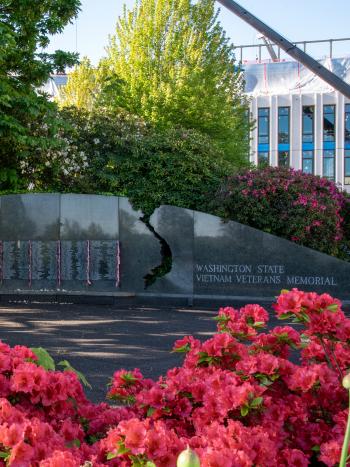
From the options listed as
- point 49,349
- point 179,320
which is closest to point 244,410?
point 49,349

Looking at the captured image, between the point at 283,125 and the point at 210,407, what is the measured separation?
57.8 meters

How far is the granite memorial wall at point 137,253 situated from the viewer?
1434 centimetres

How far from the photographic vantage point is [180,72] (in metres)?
26.2

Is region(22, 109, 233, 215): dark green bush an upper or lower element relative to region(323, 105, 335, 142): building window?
lower

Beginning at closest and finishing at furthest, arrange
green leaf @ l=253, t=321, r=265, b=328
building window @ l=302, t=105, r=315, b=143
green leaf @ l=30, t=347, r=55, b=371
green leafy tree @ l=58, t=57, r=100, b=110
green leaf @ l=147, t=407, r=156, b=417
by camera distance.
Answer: green leaf @ l=147, t=407, r=156, b=417
green leaf @ l=30, t=347, r=55, b=371
green leaf @ l=253, t=321, r=265, b=328
green leafy tree @ l=58, t=57, r=100, b=110
building window @ l=302, t=105, r=315, b=143

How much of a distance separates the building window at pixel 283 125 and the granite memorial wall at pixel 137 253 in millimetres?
44889

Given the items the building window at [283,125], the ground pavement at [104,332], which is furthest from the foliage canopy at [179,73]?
the building window at [283,125]

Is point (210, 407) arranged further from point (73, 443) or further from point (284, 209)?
point (284, 209)

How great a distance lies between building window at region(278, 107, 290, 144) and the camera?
5878 cm

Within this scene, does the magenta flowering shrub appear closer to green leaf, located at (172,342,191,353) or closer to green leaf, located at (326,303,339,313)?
green leaf, located at (172,342,191,353)

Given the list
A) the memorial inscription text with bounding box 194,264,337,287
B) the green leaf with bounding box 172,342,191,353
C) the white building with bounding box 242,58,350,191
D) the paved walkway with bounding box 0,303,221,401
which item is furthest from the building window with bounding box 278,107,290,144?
the green leaf with bounding box 172,342,191,353

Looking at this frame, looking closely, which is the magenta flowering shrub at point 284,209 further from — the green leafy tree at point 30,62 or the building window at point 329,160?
the building window at point 329,160

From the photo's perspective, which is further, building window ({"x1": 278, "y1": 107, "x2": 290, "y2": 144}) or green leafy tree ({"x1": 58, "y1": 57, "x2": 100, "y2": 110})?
building window ({"x1": 278, "y1": 107, "x2": 290, "y2": 144})

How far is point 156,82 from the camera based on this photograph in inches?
1051
